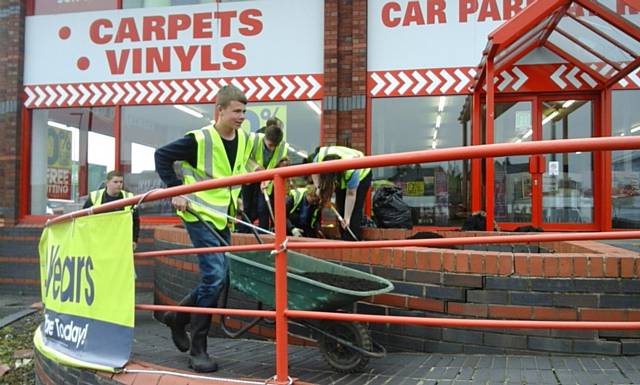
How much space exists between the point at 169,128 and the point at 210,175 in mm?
6072

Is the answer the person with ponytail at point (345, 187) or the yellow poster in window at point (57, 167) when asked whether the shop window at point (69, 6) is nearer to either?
the yellow poster in window at point (57, 167)

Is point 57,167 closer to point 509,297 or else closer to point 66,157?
point 66,157

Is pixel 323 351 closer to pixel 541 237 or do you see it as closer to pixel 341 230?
pixel 541 237

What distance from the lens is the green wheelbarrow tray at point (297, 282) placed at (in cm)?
286

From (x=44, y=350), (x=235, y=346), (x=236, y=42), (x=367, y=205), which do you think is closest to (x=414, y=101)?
(x=367, y=205)

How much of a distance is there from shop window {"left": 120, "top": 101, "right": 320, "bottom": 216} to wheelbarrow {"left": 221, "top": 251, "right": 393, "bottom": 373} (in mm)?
5324

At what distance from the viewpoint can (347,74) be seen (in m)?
8.41

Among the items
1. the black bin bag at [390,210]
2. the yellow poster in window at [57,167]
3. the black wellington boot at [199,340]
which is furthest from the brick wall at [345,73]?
the black wellington boot at [199,340]

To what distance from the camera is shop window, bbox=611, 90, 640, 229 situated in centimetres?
784

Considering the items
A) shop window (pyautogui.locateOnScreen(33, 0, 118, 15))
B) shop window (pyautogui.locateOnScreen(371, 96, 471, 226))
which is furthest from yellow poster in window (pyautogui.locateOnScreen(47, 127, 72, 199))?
shop window (pyautogui.locateOnScreen(371, 96, 471, 226))

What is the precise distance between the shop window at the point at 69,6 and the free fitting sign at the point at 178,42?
0.10m

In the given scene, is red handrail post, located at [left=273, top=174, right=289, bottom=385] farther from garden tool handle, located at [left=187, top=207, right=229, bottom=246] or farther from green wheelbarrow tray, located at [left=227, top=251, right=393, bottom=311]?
garden tool handle, located at [left=187, top=207, right=229, bottom=246]

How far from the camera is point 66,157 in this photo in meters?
9.59

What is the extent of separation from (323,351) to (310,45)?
6.19 metres
